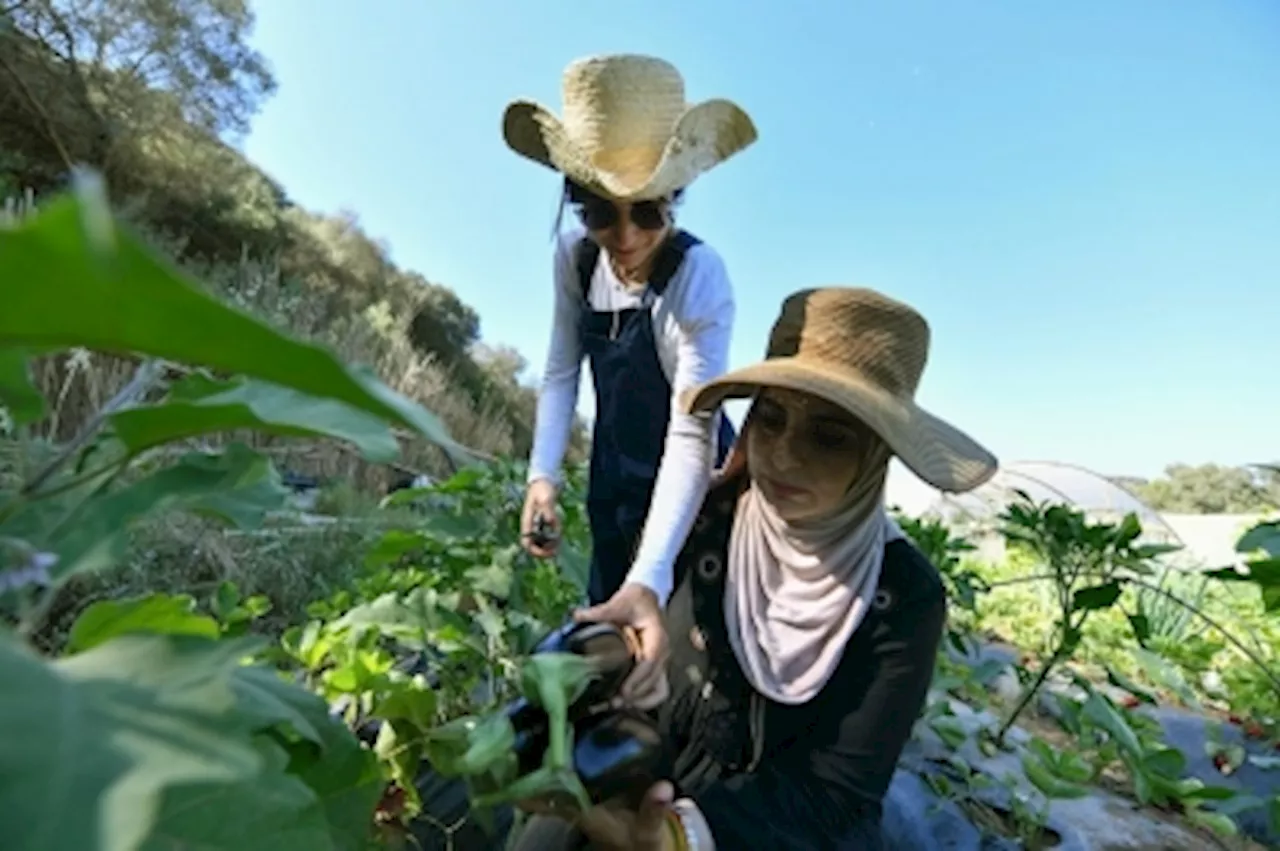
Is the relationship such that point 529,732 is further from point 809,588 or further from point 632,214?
point 632,214

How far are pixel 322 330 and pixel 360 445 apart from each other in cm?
518

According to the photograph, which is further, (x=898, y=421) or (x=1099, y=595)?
(x=1099, y=595)

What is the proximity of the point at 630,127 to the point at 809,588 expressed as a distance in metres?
0.81

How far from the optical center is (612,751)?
766mm

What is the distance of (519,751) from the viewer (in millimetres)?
646

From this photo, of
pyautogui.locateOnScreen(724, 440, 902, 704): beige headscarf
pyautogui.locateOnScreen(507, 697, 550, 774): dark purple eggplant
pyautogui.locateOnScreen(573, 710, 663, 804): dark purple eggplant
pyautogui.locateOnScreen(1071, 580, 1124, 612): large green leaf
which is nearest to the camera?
pyautogui.locateOnScreen(507, 697, 550, 774): dark purple eggplant

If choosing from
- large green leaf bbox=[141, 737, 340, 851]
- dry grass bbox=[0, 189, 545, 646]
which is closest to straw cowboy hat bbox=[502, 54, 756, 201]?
dry grass bbox=[0, 189, 545, 646]

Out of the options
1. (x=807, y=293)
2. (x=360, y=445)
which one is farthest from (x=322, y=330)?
(x=360, y=445)

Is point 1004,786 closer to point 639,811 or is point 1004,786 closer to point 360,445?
point 639,811


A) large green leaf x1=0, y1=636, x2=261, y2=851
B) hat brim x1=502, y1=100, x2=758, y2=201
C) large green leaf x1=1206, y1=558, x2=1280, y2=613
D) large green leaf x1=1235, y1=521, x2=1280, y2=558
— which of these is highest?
hat brim x1=502, y1=100, x2=758, y2=201

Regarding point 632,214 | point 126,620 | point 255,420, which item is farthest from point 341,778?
point 632,214

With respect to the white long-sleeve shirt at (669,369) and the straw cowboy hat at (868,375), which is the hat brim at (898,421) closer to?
the straw cowboy hat at (868,375)

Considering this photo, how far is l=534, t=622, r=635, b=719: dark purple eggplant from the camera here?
30.2 inches

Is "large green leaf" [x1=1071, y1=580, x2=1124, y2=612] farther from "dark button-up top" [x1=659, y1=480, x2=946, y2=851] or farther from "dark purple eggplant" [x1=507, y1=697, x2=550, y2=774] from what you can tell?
"dark purple eggplant" [x1=507, y1=697, x2=550, y2=774]
